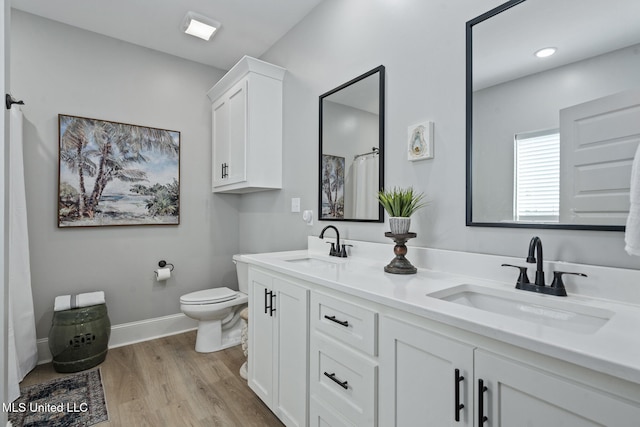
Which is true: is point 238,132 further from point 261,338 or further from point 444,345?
point 444,345

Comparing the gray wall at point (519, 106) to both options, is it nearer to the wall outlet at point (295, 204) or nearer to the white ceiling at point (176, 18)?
the wall outlet at point (295, 204)

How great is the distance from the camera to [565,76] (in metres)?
1.17

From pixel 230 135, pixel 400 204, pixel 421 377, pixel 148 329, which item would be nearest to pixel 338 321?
pixel 421 377

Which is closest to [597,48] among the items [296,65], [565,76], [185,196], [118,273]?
[565,76]

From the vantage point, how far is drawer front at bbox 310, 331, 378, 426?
1145 millimetres

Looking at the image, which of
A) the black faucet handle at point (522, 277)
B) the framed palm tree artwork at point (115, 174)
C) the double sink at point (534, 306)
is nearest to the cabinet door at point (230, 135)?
the framed palm tree artwork at point (115, 174)

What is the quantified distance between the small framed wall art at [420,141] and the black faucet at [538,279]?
654mm

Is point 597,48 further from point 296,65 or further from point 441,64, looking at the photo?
point 296,65

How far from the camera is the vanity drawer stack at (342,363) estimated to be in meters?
1.14

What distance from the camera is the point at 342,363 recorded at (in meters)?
1.27

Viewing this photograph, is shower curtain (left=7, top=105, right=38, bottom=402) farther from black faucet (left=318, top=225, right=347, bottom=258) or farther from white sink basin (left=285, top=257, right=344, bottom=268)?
black faucet (left=318, top=225, right=347, bottom=258)

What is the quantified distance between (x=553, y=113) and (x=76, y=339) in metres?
3.19
